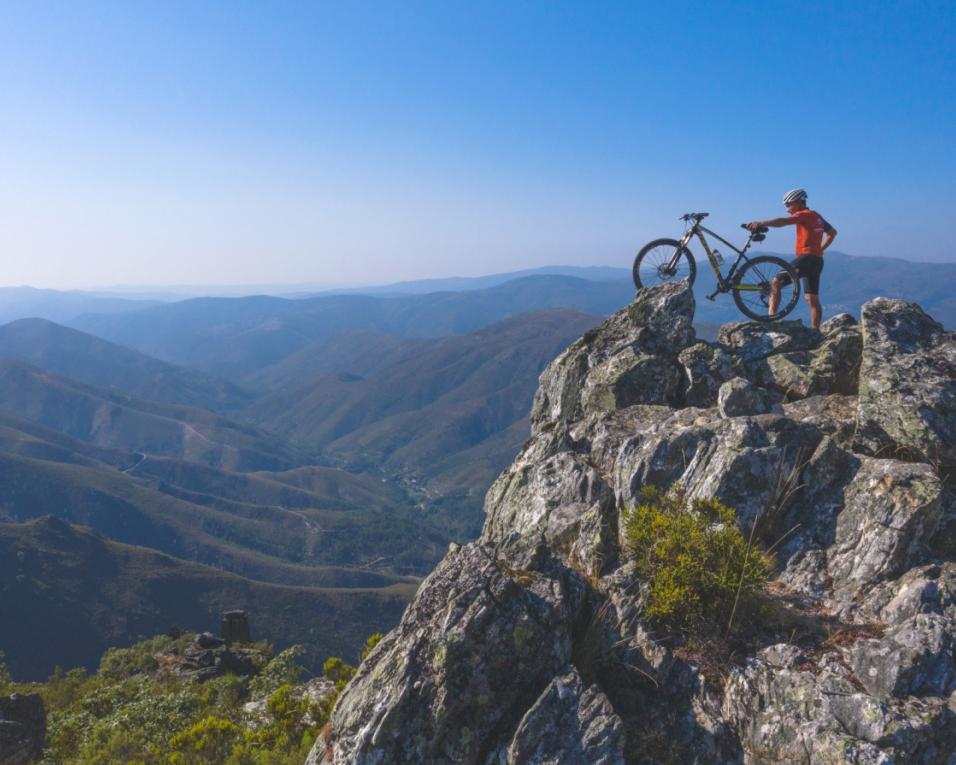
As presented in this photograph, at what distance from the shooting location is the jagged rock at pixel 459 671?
8.56m

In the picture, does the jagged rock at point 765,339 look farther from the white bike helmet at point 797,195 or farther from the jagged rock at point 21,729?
the jagged rock at point 21,729

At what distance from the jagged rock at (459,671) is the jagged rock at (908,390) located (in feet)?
27.1

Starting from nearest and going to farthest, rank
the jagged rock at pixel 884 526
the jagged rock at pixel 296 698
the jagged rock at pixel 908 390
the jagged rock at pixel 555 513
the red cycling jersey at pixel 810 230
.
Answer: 1. the jagged rock at pixel 884 526
2. the jagged rock at pixel 555 513
3. the jagged rock at pixel 908 390
4. the jagged rock at pixel 296 698
5. the red cycling jersey at pixel 810 230

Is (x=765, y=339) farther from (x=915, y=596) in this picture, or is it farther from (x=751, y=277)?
(x=915, y=596)

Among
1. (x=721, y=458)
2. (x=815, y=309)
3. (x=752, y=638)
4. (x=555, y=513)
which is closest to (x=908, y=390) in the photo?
(x=721, y=458)

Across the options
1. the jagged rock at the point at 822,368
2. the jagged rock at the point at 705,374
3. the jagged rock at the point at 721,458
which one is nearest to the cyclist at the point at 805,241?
the jagged rock at the point at 822,368

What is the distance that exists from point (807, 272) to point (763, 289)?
4.89 feet

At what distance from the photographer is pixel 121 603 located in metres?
159

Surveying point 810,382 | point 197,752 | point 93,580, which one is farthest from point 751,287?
point 93,580

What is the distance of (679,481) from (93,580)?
652ft

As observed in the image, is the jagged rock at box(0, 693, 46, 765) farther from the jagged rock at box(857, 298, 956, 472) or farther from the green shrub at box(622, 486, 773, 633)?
the jagged rock at box(857, 298, 956, 472)

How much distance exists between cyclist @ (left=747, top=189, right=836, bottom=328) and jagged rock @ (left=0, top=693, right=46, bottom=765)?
91.2 feet

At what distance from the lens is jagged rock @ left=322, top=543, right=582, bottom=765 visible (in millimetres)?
8562

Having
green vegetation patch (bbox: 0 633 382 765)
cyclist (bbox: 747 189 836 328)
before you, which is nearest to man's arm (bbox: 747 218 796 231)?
cyclist (bbox: 747 189 836 328)
